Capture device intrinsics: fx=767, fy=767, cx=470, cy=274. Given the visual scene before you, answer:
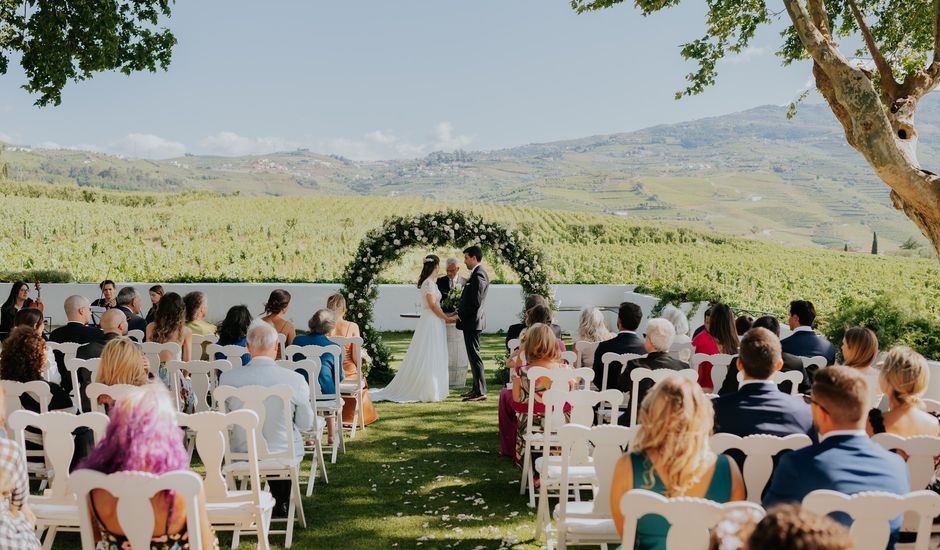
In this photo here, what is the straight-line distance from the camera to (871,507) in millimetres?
2473

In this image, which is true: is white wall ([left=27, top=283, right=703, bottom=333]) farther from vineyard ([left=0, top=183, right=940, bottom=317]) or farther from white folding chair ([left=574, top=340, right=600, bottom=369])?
white folding chair ([left=574, top=340, right=600, bottom=369])

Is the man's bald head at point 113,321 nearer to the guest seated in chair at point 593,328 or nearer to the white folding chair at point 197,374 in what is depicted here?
the white folding chair at point 197,374

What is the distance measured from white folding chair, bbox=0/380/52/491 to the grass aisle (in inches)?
59.4

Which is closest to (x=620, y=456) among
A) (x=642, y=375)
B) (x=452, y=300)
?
(x=642, y=375)

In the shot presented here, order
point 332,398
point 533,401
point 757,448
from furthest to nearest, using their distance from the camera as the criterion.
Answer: point 332,398
point 533,401
point 757,448

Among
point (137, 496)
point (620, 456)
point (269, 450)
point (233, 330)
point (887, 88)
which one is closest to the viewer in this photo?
point (137, 496)

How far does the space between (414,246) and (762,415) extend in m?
7.89

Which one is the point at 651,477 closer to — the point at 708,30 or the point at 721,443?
the point at 721,443

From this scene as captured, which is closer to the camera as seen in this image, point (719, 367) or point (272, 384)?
point (272, 384)

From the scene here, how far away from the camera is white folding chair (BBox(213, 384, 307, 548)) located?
14.9 feet

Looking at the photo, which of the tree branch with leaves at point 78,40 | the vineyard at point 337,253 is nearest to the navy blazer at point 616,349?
the vineyard at point 337,253

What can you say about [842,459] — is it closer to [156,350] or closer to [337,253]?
[156,350]

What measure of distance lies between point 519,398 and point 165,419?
3.56 meters

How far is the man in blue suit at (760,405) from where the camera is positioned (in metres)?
3.96
